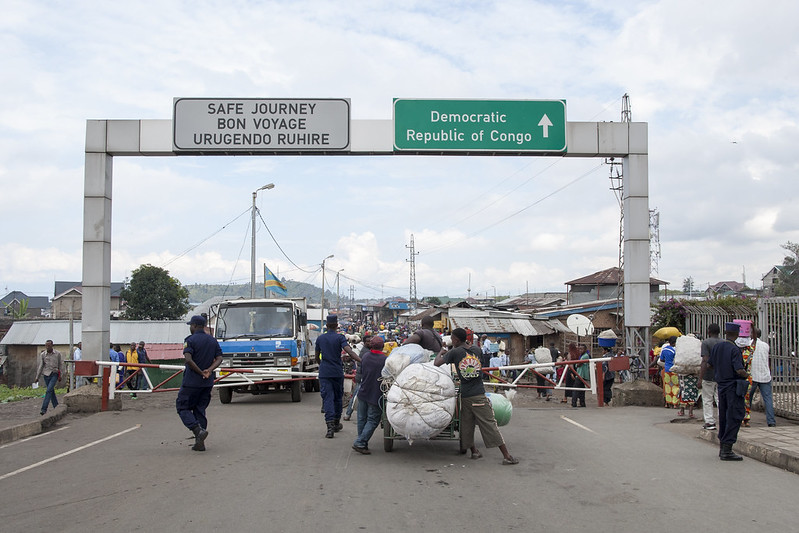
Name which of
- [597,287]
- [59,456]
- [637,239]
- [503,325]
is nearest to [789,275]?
[597,287]

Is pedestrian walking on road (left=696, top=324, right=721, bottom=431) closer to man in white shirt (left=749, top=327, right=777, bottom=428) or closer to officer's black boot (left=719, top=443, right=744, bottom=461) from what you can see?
officer's black boot (left=719, top=443, right=744, bottom=461)

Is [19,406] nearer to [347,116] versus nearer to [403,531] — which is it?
[347,116]

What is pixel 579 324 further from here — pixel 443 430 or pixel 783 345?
pixel 443 430

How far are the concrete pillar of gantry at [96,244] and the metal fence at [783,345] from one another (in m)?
14.2

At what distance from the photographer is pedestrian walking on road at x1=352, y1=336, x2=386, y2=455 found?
9.23m

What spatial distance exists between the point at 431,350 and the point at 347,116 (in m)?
7.66

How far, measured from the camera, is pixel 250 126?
15.9 meters

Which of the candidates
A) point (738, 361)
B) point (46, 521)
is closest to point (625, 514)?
point (738, 361)

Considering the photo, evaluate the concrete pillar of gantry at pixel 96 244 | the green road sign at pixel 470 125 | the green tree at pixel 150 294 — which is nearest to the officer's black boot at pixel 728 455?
the green road sign at pixel 470 125

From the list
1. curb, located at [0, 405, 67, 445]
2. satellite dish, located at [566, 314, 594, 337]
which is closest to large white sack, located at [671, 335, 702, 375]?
satellite dish, located at [566, 314, 594, 337]

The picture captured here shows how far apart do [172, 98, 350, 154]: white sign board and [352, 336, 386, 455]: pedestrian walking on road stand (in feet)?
25.3

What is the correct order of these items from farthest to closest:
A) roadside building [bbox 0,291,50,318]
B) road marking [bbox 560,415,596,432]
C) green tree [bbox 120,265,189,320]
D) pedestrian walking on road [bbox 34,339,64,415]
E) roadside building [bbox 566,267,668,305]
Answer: roadside building [bbox 0,291,50,318] → green tree [bbox 120,265,189,320] → roadside building [bbox 566,267,668,305] → pedestrian walking on road [bbox 34,339,64,415] → road marking [bbox 560,415,596,432]

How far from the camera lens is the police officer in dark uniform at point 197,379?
Result: 951 centimetres

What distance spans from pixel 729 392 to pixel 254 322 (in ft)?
37.8
